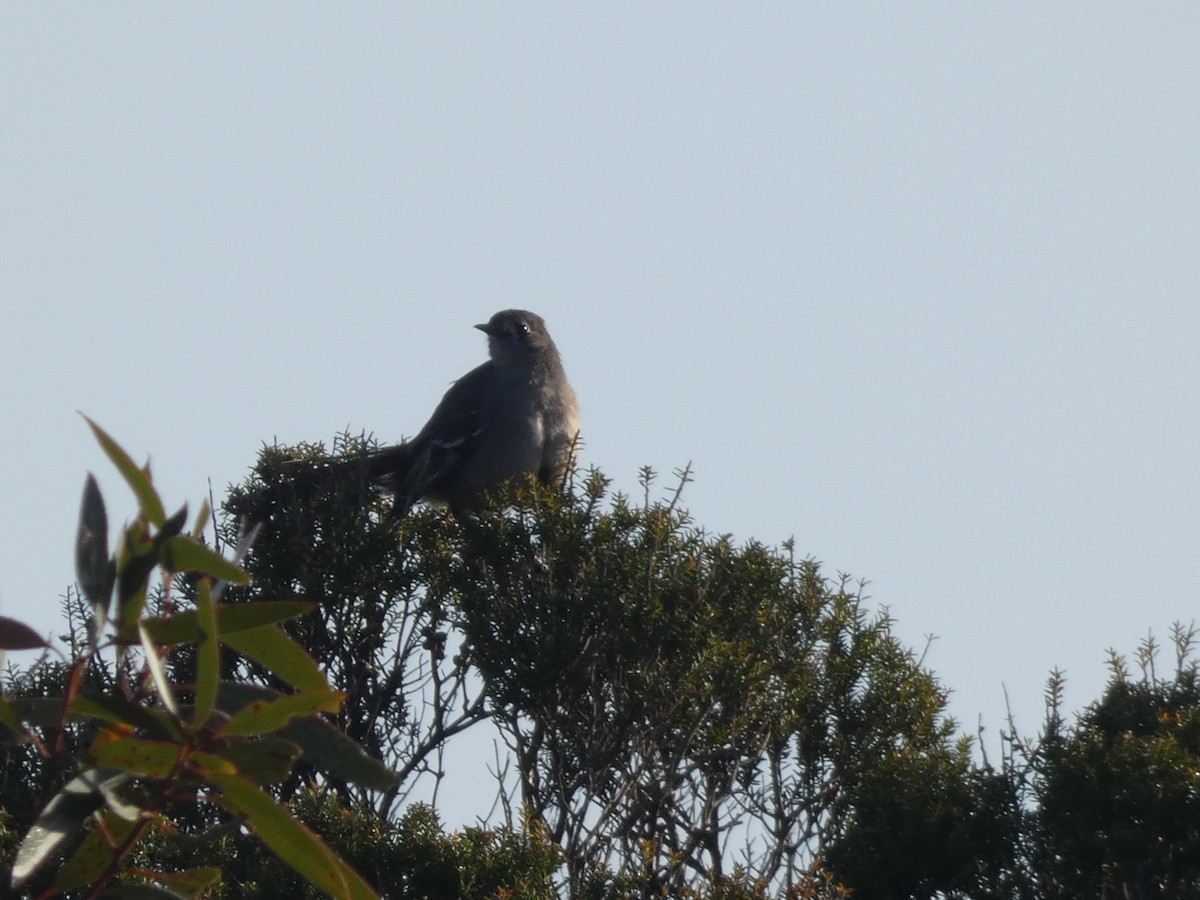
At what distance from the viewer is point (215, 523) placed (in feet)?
24.0

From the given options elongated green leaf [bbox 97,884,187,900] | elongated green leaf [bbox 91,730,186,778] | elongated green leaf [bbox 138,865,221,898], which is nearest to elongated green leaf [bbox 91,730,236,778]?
elongated green leaf [bbox 91,730,186,778]

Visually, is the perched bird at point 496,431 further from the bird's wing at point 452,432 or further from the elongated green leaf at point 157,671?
the elongated green leaf at point 157,671

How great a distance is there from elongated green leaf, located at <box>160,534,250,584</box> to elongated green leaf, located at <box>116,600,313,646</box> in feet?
0.20

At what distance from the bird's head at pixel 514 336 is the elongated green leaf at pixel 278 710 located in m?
8.15

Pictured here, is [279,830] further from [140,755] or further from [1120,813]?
[1120,813]

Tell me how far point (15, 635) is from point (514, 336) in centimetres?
828

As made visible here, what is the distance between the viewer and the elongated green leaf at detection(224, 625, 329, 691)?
1975 mm

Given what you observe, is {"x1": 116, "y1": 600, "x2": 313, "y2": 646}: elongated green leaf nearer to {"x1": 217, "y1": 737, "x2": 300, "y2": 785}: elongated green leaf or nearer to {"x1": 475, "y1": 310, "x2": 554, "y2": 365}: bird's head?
{"x1": 217, "y1": 737, "x2": 300, "y2": 785}: elongated green leaf

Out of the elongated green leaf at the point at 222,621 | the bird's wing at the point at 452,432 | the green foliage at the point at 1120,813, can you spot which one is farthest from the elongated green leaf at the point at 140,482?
the bird's wing at the point at 452,432

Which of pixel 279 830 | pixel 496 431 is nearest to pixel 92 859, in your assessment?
pixel 279 830

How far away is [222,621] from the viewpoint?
194 centimetres

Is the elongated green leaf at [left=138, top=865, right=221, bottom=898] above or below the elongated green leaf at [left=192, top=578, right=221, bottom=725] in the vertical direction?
below

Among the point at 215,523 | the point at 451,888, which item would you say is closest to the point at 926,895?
the point at 451,888

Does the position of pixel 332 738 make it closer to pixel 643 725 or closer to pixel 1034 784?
pixel 1034 784
